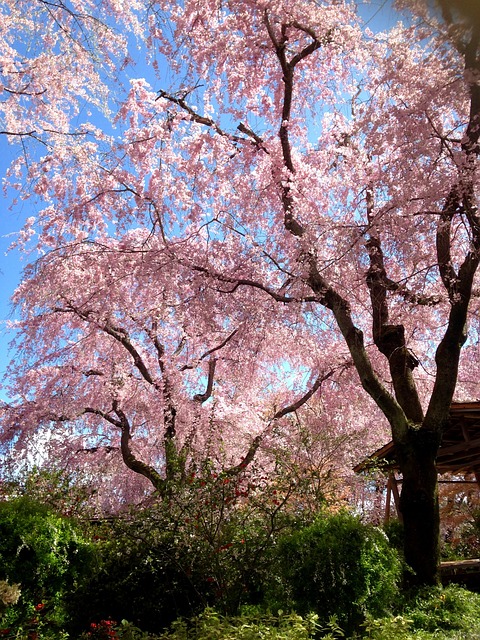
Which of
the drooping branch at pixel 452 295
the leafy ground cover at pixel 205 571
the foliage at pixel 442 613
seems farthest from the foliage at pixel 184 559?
the drooping branch at pixel 452 295

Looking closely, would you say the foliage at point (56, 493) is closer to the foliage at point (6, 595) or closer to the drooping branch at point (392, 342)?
the foliage at point (6, 595)

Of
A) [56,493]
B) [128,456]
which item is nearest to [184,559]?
[56,493]

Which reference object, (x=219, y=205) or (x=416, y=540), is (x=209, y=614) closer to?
(x=416, y=540)

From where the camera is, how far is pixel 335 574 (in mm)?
5379

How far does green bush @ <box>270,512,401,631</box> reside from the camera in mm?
5352

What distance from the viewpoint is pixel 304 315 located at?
955 centimetres

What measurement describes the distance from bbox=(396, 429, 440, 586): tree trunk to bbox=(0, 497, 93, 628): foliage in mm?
4030

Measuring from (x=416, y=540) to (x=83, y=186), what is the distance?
815cm

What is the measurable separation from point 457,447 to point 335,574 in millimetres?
5981

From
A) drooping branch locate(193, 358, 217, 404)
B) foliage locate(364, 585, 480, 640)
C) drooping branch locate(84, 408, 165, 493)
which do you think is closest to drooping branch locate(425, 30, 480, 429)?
foliage locate(364, 585, 480, 640)

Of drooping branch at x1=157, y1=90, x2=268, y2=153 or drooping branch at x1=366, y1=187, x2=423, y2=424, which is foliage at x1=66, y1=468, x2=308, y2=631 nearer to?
drooping branch at x1=366, y1=187, x2=423, y2=424

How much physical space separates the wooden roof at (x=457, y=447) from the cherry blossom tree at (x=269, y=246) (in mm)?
1287

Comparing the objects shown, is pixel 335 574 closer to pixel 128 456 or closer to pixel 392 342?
pixel 392 342

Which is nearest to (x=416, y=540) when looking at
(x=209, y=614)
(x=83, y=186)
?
(x=209, y=614)
